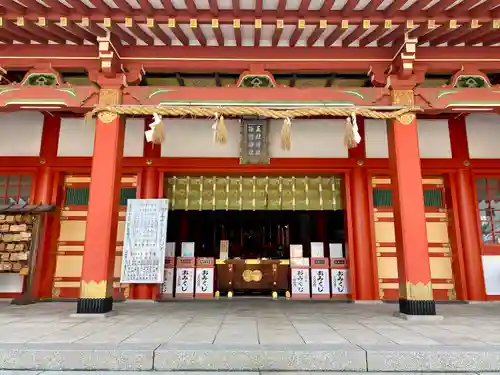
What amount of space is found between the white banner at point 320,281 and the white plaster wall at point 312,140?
2627 mm

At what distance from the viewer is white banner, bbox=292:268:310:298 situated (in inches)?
297

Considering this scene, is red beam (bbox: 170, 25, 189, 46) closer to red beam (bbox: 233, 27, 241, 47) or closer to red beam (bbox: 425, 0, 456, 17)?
red beam (bbox: 233, 27, 241, 47)

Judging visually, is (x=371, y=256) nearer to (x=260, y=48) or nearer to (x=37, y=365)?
(x=260, y=48)

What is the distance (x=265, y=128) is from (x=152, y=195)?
279 cm

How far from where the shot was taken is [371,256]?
22.5 feet

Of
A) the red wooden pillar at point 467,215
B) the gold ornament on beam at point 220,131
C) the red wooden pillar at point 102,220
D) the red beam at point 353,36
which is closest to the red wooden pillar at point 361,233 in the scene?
the red wooden pillar at point 467,215

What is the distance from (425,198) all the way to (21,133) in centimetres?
898

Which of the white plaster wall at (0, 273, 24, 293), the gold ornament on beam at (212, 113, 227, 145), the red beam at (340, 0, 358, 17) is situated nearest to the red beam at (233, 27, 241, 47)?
the gold ornament on beam at (212, 113, 227, 145)

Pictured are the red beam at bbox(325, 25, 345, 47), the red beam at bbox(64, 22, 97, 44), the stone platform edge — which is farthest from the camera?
the red beam at bbox(325, 25, 345, 47)

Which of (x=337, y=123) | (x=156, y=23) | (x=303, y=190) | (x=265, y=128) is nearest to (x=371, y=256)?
(x=303, y=190)

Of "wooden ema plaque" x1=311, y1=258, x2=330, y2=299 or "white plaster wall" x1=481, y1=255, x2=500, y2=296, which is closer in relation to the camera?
"white plaster wall" x1=481, y1=255, x2=500, y2=296

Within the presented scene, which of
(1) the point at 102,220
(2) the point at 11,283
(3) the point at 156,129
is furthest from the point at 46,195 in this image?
(3) the point at 156,129

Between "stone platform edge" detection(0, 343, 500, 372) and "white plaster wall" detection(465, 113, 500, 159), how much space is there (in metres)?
5.61

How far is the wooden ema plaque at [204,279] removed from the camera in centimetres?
747
